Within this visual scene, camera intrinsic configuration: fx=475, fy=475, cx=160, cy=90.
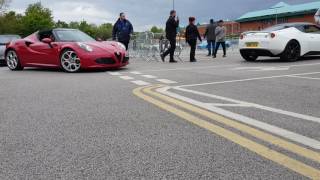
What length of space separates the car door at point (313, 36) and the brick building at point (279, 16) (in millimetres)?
53620

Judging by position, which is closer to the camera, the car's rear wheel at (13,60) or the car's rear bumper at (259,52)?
the car's rear wheel at (13,60)

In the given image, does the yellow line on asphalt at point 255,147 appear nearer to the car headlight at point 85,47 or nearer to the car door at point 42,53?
the car headlight at point 85,47

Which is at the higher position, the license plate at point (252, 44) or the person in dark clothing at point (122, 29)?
the person in dark clothing at point (122, 29)

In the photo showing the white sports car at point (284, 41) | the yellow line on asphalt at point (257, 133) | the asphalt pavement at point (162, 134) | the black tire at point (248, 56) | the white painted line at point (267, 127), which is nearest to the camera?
the asphalt pavement at point (162, 134)

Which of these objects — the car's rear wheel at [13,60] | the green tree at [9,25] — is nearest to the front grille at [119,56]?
the car's rear wheel at [13,60]

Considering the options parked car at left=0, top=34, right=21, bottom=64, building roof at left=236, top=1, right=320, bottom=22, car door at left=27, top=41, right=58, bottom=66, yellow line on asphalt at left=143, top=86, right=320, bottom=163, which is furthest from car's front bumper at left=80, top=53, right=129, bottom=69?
building roof at left=236, top=1, right=320, bottom=22

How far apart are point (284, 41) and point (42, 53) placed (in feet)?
24.2

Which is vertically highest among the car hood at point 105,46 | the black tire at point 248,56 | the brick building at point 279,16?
the brick building at point 279,16

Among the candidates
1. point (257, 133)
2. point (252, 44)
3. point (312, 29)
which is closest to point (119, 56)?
point (252, 44)

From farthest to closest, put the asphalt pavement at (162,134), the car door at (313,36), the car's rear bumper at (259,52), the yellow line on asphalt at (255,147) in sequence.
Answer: the car door at (313,36), the car's rear bumper at (259,52), the asphalt pavement at (162,134), the yellow line on asphalt at (255,147)

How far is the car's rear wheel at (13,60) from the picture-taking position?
14.4 m

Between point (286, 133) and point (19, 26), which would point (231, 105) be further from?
point (19, 26)

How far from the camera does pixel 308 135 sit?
14.0 feet

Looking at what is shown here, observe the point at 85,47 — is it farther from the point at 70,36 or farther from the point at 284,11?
the point at 284,11
